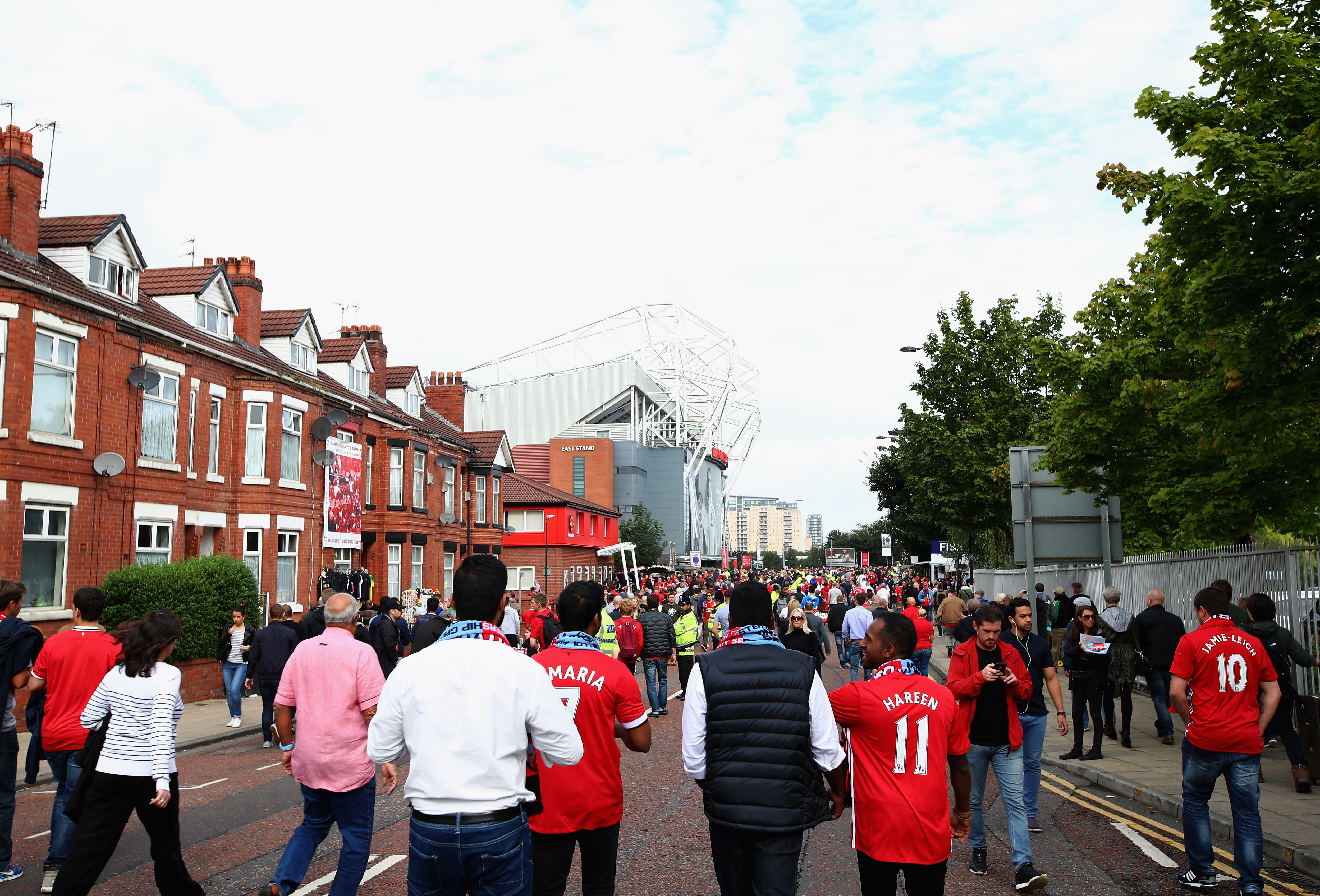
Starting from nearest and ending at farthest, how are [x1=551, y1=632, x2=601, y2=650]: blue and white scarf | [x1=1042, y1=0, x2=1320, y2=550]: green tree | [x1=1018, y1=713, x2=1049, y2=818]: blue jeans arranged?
1. [x1=551, y1=632, x2=601, y2=650]: blue and white scarf
2. [x1=1018, y1=713, x2=1049, y2=818]: blue jeans
3. [x1=1042, y1=0, x2=1320, y2=550]: green tree

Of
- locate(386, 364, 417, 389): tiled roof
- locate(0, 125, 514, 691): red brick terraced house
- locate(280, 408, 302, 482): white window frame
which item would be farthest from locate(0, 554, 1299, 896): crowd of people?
locate(386, 364, 417, 389): tiled roof

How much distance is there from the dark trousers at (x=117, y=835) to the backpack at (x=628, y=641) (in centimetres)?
980

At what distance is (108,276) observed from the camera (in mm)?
20406

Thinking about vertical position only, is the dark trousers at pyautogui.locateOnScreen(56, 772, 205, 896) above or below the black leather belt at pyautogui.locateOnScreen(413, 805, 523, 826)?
below

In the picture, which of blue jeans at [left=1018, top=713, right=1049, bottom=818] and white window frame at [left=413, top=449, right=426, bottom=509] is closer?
blue jeans at [left=1018, top=713, right=1049, bottom=818]

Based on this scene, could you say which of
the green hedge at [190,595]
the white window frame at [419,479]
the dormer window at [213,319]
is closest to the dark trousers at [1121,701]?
the green hedge at [190,595]

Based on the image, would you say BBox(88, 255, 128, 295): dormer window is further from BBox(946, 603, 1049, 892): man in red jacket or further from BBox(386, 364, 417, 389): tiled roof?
BBox(946, 603, 1049, 892): man in red jacket

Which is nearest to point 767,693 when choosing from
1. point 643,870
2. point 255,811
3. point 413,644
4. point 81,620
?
point 643,870

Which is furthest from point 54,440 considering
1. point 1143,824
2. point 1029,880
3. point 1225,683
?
point 1225,683

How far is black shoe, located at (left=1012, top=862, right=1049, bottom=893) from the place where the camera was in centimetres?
630

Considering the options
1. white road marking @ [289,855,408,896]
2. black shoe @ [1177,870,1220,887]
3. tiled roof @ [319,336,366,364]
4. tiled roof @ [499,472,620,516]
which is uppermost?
tiled roof @ [319,336,366,364]

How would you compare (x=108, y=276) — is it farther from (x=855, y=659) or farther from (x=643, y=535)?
(x=643, y=535)

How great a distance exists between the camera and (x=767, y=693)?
4.18 m

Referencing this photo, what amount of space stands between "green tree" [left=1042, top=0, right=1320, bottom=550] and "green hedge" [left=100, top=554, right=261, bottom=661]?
14.5 meters
